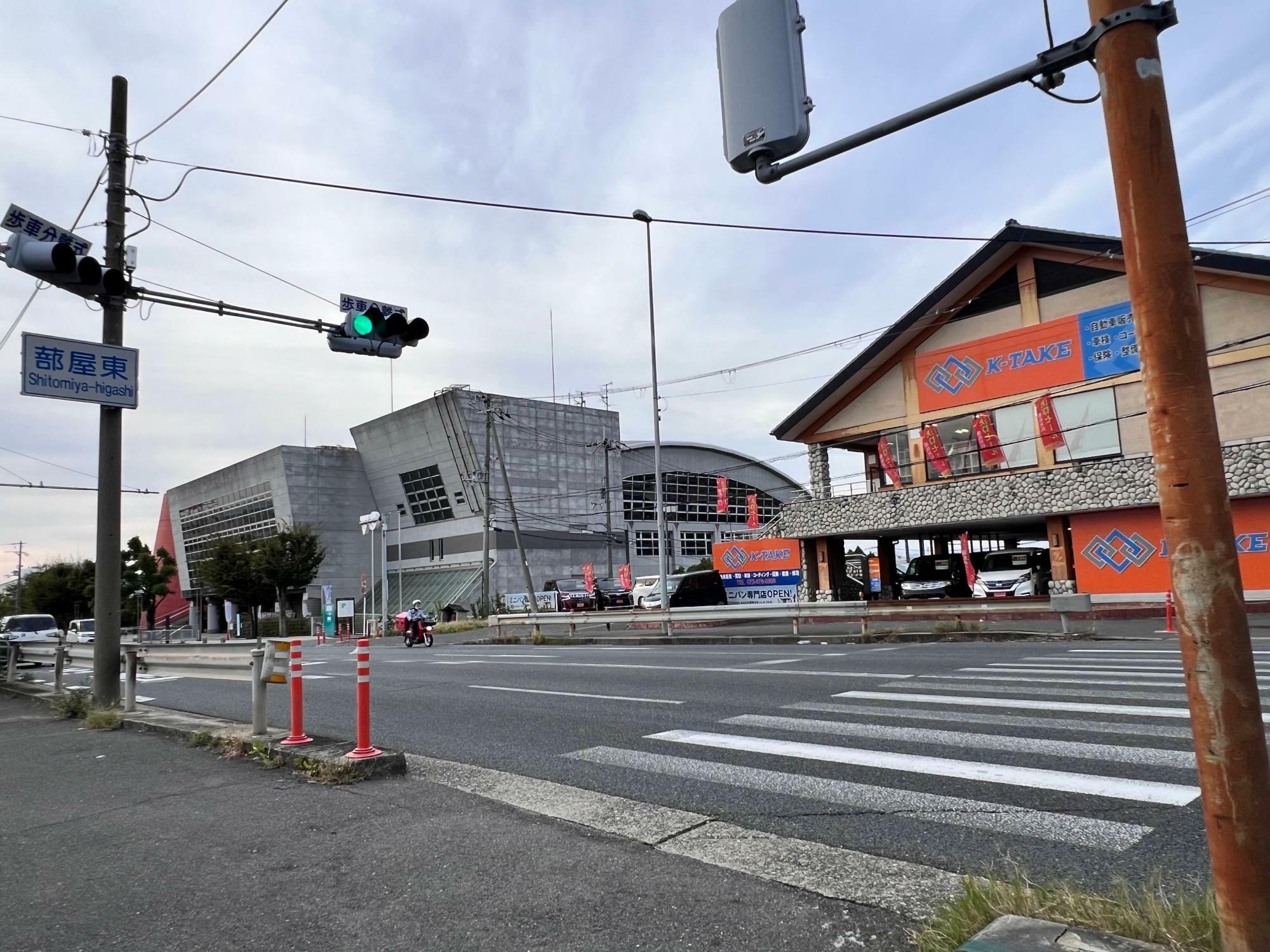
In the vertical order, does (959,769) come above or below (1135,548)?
below

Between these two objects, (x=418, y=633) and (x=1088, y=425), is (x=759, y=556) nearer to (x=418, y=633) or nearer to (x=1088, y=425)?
(x=1088, y=425)

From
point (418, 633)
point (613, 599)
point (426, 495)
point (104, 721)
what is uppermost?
point (426, 495)

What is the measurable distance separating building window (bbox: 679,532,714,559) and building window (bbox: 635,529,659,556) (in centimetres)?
236

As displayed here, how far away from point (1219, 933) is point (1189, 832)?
2.24 m

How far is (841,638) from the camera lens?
19.4 m

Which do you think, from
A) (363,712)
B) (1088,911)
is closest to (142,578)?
(363,712)

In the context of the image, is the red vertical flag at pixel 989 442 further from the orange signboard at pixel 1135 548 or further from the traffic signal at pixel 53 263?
the traffic signal at pixel 53 263

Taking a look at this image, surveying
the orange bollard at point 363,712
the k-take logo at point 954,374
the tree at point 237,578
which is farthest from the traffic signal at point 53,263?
the tree at point 237,578

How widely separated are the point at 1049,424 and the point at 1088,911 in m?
27.6

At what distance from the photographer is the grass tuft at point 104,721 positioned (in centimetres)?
947

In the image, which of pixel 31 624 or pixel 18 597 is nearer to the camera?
pixel 31 624

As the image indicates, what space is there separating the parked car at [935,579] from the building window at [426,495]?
34.0m

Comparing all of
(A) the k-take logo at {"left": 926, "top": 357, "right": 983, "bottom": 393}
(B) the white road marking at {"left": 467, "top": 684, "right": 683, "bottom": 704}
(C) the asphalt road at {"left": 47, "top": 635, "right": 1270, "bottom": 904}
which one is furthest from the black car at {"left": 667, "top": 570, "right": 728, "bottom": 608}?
(B) the white road marking at {"left": 467, "top": 684, "right": 683, "bottom": 704}

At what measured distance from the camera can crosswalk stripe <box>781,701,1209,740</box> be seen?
6.82m
